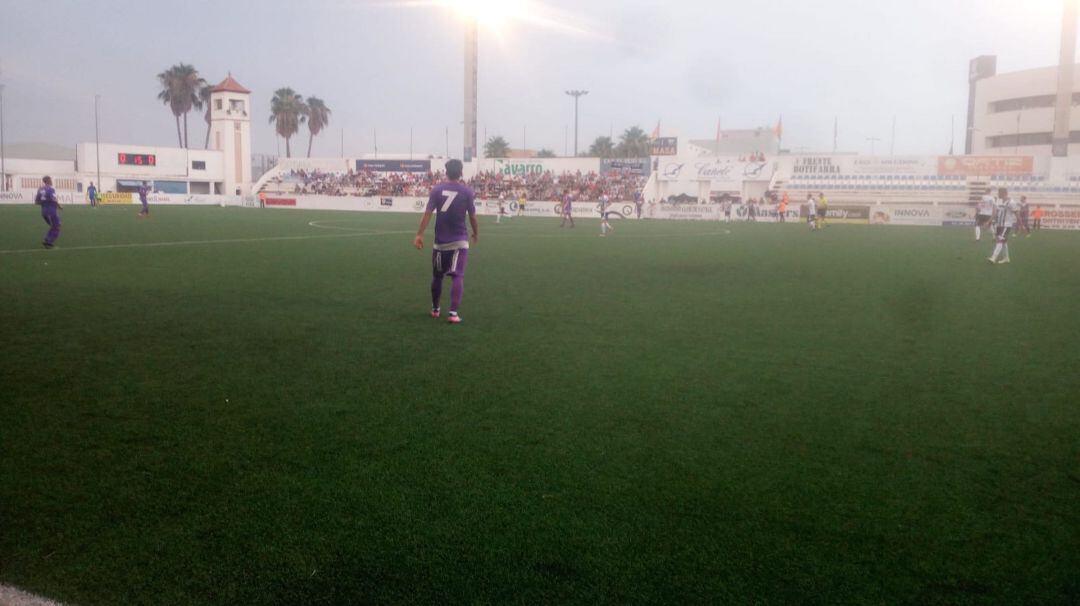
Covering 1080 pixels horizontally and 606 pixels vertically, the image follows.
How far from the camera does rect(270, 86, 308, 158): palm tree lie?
90.4m

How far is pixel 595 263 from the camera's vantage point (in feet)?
56.7

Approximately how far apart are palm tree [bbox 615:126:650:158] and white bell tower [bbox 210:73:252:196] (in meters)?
44.8

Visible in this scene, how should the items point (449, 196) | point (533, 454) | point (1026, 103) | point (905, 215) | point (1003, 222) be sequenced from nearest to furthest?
point (533, 454) → point (449, 196) → point (1003, 222) → point (905, 215) → point (1026, 103)

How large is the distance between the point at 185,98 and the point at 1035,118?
8740cm

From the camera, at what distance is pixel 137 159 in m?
71.1

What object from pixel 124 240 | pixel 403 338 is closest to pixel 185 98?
pixel 124 240

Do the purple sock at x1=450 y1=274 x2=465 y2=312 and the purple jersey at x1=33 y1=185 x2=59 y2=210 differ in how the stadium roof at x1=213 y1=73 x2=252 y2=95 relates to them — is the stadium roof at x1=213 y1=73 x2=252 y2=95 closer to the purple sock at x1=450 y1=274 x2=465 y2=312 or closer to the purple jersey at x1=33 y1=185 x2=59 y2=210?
the purple jersey at x1=33 y1=185 x2=59 y2=210

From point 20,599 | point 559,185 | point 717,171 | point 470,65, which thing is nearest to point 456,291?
point 20,599

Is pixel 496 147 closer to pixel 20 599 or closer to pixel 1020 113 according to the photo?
pixel 1020 113

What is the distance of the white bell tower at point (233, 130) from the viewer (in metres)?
71.2

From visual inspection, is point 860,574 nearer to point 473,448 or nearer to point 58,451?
point 473,448

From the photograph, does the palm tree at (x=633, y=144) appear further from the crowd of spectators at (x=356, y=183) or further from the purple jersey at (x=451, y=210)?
the purple jersey at (x=451, y=210)

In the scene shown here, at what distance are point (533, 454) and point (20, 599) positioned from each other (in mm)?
2487

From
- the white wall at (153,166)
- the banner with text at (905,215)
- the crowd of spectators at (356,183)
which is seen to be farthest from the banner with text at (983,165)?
the white wall at (153,166)
